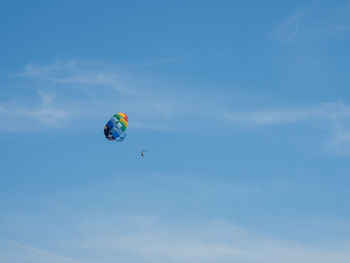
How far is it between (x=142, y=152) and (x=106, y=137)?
30.5 feet

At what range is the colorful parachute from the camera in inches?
5482

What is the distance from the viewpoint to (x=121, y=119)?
141375mm

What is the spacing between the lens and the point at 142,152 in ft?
452

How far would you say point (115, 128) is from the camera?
457 ft

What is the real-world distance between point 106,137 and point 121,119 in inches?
223

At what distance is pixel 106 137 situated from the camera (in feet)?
458

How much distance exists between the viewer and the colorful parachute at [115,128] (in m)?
139
